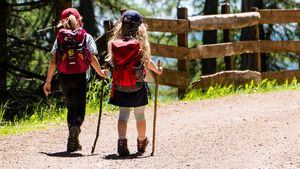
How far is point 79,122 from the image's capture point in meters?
8.11

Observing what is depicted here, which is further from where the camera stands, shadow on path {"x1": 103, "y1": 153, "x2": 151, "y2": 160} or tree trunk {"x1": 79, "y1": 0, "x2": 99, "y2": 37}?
tree trunk {"x1": 79, "y1": 0, "x2": 99, "y2": 37}

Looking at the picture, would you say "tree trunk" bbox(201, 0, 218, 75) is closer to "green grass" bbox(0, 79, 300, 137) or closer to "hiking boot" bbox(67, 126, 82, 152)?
"green grass" bbox(0, 79, 300, 137)

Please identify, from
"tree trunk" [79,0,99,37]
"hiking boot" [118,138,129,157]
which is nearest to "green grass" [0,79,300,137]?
"hiking boot" [118,138,129,157]

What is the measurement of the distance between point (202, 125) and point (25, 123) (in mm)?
3009

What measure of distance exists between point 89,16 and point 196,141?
15.2 metres

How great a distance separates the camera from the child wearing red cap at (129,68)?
24.7ft

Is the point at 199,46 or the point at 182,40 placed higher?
the point at 182,40

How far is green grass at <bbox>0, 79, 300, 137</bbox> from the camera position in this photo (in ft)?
34.2

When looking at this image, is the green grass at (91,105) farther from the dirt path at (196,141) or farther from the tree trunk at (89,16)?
the tree trunk at (89,16)

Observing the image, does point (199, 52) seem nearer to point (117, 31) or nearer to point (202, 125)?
point (202, 125)

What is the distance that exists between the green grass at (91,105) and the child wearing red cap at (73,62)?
1961 millimetres

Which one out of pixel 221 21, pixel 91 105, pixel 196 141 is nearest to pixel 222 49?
pixel 221 21

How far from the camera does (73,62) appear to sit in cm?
792

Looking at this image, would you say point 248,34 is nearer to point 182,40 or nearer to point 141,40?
point 182,40
